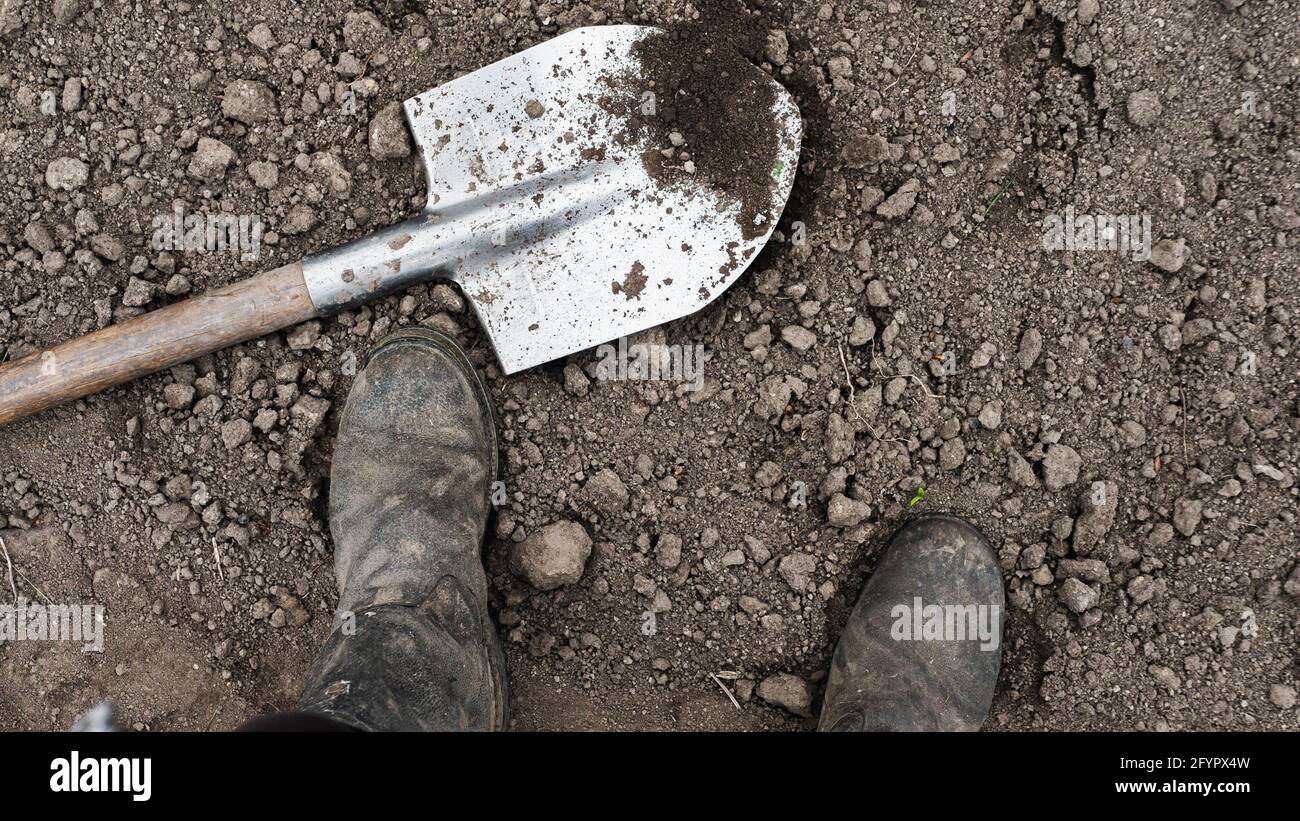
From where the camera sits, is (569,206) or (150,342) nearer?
(150,342)

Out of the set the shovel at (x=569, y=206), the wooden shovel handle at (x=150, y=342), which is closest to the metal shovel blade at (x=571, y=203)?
the shovel at (x=569, y=206)

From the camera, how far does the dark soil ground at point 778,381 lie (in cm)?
199

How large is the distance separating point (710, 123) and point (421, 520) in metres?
1.19

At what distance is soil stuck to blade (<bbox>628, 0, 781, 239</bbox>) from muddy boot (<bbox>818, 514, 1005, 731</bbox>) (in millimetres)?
901

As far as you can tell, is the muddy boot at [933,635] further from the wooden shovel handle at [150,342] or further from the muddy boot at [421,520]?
the wooden shovel handle at [150,342]

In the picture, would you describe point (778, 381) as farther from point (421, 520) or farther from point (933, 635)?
point (421, 520)

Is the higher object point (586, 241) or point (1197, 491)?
point (586, 241)

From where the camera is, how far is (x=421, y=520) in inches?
76.2

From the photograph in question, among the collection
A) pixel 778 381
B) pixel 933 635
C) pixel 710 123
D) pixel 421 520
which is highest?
pixel 710 123

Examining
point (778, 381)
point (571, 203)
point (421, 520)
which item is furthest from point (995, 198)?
point (421, 520)

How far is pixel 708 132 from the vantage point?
6.47 ft

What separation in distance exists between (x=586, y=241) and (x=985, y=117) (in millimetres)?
1056
